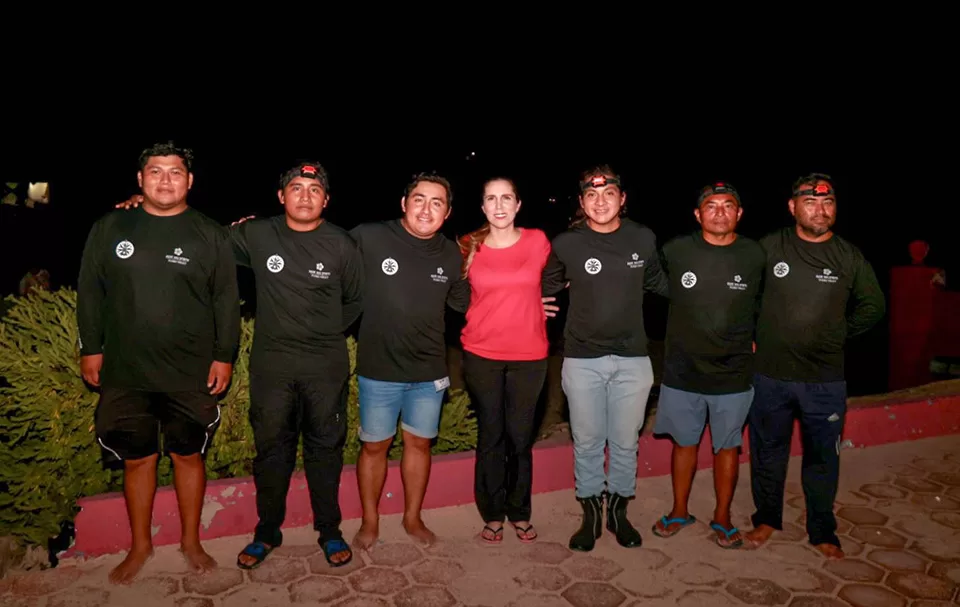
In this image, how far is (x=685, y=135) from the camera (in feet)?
112

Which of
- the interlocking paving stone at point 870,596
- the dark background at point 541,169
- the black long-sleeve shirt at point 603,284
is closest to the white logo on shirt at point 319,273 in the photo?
the black long-sleeve shirt at point 603,284

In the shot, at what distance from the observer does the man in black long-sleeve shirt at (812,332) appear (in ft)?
13.8

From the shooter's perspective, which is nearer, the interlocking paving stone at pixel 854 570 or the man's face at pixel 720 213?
the interlocking paving stone at pixel 854 570

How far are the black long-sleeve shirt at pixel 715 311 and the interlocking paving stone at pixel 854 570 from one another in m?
1.24

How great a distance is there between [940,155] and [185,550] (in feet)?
95.1

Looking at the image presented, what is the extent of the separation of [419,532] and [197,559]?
4.59 feet

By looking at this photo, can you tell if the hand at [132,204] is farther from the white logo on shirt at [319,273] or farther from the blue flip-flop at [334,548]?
the blue flip-flop at [334,548]

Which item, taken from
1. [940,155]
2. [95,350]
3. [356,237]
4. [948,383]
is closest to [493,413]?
[356,237]

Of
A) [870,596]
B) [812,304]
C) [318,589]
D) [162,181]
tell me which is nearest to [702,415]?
[812,304]

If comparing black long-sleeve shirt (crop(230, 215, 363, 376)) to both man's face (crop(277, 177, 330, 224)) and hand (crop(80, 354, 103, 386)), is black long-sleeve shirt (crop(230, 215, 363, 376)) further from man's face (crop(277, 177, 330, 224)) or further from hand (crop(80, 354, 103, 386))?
hand (crop(80, 354, 103, 386))

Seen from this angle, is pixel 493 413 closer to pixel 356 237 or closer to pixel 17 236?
pixel 356 237

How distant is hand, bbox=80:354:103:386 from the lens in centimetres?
367

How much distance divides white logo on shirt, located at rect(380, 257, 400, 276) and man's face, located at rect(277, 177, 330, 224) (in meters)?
0.50

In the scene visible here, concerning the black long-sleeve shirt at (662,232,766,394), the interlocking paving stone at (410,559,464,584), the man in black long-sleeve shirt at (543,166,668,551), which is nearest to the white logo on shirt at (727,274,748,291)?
the black long-sleeve shirt at (662,232,766,394)
